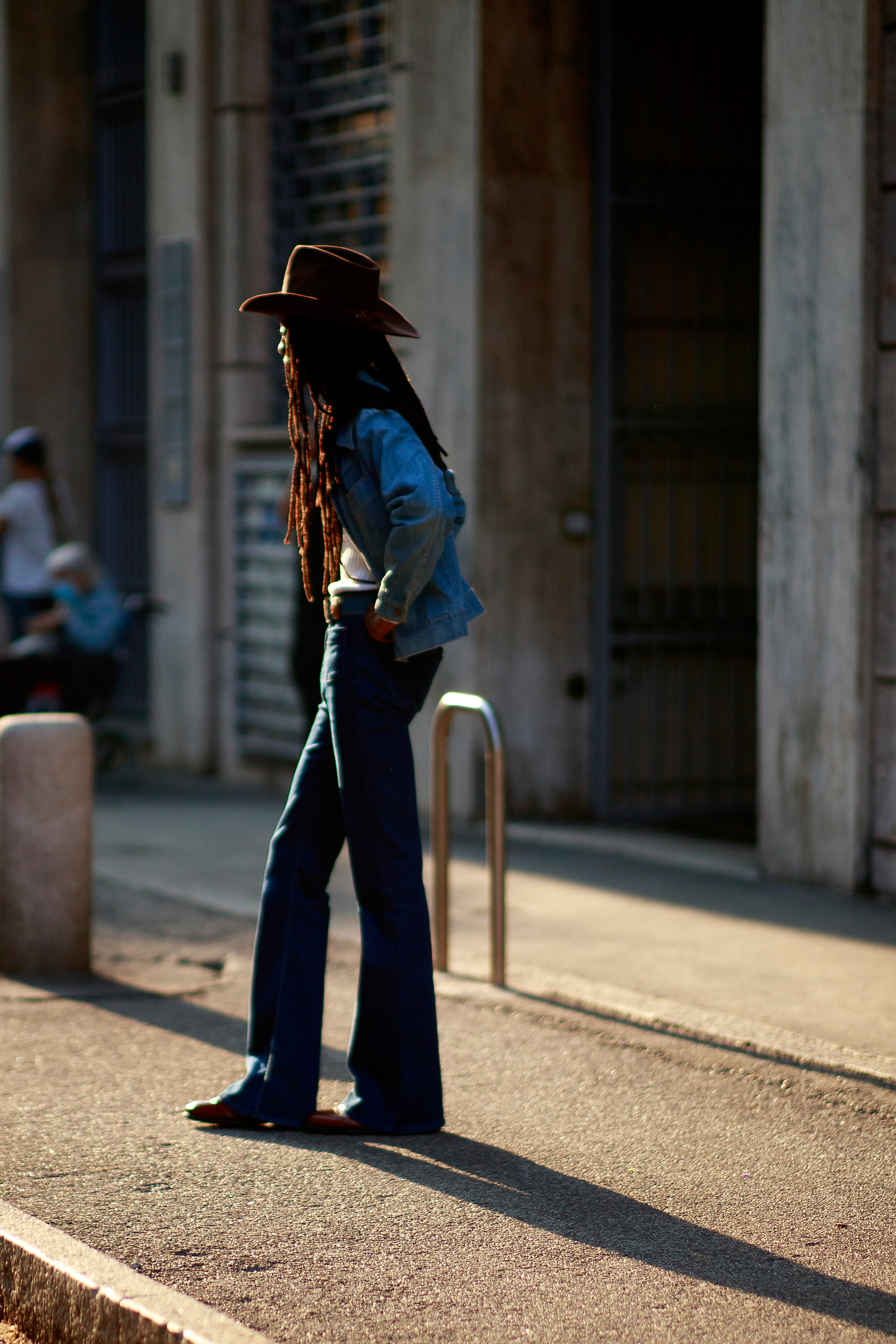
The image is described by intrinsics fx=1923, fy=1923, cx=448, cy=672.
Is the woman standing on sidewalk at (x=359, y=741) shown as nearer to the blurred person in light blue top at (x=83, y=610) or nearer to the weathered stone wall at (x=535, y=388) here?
the weathered stone wall at (x=535, y=388)

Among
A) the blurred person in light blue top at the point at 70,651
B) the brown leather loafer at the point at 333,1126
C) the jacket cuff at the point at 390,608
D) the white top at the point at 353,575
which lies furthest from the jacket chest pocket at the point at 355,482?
the blurred person in light blue top at the point at 70,651

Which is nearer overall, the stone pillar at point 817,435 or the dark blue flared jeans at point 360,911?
the dark blue flared jeans at point 360,911

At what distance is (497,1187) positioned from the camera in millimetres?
4434

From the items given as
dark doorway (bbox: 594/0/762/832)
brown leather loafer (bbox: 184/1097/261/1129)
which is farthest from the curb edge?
dark doorway (bbox: 594/0/762/832)

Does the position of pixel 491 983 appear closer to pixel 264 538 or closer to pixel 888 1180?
pixel 888 1180

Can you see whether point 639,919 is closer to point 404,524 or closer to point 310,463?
point 310,463

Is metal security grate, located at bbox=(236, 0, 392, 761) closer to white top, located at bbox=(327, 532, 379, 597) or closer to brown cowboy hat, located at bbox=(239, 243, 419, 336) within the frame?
white top, located at bbox=(327, 532, 379, 597)

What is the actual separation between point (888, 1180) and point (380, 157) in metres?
7.96

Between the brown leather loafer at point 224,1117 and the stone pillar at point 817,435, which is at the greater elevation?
the stone pillar at point 817,435

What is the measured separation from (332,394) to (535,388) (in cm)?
547

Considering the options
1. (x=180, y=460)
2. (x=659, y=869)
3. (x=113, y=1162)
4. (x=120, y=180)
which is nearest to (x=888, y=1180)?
(x=113, y=1162)

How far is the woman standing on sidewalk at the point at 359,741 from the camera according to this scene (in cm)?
466

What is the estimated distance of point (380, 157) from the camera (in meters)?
11.1

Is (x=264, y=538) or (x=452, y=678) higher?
(x=264, y=538)
